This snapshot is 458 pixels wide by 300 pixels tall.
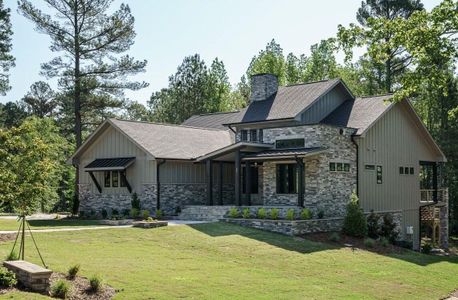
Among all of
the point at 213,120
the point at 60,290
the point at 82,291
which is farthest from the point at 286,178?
the point at 60,290

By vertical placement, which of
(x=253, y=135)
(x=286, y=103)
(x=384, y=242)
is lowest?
(x=384, y=242)

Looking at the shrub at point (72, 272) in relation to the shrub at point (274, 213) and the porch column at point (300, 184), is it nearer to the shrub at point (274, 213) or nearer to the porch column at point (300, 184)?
the shrub at point (274, 213)

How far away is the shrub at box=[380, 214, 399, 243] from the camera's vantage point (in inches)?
1097

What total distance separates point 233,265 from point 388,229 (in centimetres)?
1289

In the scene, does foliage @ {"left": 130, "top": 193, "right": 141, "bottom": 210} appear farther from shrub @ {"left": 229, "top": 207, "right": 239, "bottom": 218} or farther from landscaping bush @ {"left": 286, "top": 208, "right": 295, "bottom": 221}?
landscaping bush @ {"left": 286, "top": 208, "right": 295, "bottom": 221}

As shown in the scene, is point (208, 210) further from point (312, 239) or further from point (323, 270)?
point (323, 270)

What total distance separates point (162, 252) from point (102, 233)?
4.04 meters

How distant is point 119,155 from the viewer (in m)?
31.8

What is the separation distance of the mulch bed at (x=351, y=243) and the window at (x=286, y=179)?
3.93m

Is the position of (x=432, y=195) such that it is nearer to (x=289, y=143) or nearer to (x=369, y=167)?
(x=369, y=167)

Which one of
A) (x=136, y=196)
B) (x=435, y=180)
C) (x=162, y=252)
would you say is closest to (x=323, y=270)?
(x=162, y=252)

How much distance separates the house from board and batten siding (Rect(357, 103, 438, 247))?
6cm

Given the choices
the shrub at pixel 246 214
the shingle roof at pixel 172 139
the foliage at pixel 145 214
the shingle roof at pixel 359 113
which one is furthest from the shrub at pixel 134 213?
the shingle roof at pixel 359 113

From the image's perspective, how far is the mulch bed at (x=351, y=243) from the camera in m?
23.6
